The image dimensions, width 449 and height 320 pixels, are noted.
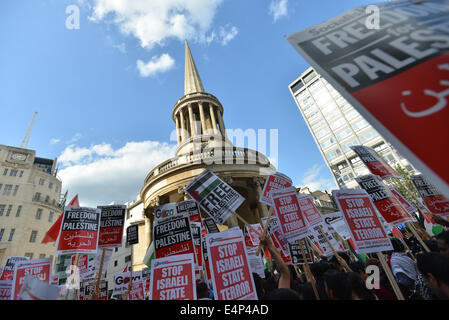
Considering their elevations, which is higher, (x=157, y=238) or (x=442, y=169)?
(x=157, y=238)

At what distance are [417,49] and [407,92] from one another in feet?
1.63

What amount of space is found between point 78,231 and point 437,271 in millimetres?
7372

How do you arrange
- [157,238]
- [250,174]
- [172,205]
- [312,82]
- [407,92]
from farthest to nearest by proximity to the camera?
[312,82] < [250,174] < [172,205] < [157,238] < [407,92]

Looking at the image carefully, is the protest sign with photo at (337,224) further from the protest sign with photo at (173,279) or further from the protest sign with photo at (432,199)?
the protest sign with photo at (173,279)

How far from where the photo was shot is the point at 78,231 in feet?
18.5

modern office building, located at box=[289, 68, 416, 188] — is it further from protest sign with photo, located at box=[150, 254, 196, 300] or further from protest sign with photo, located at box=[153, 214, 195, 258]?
protest sign with photo, located at box=[150, 254, 196, 300]

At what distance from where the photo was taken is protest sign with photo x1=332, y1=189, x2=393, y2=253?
4164 mm

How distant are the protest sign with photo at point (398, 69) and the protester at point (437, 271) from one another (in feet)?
7.39

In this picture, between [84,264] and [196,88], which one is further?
[196,88]

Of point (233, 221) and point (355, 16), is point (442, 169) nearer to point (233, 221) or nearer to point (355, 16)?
point (355, 16)

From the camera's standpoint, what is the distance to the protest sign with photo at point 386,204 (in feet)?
18.6

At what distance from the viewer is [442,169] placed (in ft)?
4.45

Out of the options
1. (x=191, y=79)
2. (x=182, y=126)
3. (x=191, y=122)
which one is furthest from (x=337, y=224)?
(x=191, y=79)
